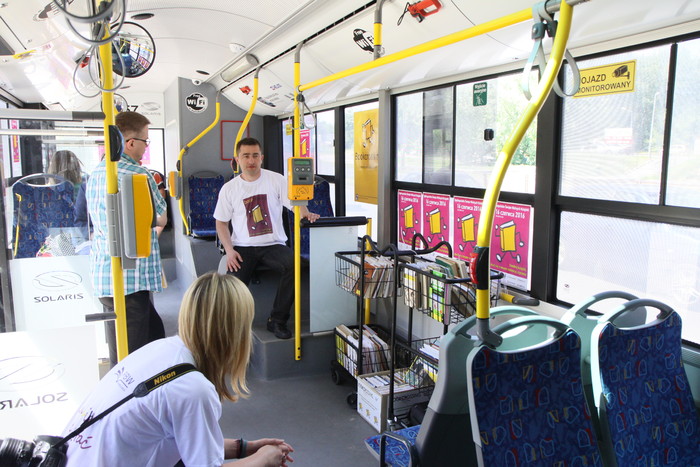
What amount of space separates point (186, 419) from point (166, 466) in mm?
226

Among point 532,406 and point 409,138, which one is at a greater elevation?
point 409,138

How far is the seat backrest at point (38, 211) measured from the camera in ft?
9.29

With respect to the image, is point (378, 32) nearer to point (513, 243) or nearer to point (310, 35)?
point (310, 35)

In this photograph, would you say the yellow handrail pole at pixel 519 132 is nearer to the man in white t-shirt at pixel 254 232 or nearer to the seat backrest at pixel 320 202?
the man in white t-shirt at pixel 254 232

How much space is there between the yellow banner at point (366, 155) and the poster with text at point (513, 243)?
1670 millimetres

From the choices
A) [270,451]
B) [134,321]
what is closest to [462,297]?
[270,451]

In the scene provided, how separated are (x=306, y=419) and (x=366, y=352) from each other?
642 millimetres

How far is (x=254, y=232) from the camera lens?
4.61 m

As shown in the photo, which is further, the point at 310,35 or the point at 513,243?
the point at 310,35

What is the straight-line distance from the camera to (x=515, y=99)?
363 cm

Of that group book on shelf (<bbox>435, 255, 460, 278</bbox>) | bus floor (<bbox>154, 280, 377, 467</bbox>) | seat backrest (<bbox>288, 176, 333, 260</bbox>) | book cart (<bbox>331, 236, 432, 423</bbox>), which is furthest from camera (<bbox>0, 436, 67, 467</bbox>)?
seat backrest (<bbox>288, 176, 333, 260</bbox>)

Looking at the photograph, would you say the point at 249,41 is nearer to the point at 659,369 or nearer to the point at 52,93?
the point at 52,93

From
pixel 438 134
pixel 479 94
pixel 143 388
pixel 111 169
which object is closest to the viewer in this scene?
pixel 143 388

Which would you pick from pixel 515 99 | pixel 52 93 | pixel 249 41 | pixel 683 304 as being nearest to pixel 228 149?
pixel 52 93
